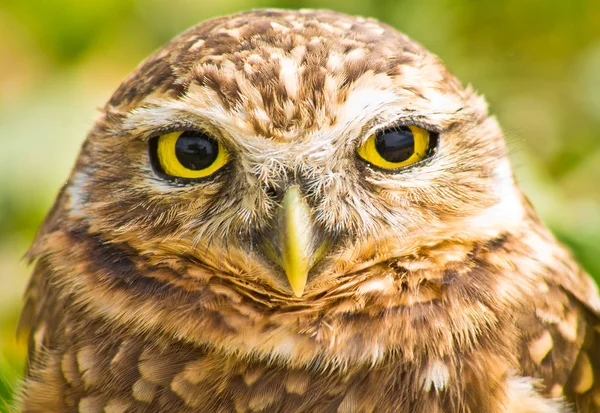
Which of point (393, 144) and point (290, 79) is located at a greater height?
point (290, 79)

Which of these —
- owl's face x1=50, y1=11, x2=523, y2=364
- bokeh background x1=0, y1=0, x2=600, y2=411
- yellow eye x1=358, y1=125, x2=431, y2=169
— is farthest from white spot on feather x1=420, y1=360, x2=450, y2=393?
bokeh background x1=0, y1=0, x2=600, y2=411

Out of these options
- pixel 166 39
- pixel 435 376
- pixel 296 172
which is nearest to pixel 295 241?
pixel 296 172

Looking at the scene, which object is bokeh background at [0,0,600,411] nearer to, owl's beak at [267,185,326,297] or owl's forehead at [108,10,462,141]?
owl's forehead at [108,10,462,141]

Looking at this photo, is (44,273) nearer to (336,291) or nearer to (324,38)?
(336,291)

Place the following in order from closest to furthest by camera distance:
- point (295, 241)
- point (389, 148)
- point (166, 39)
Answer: point (295, 241) → point (389, 148) → point (166, 39)

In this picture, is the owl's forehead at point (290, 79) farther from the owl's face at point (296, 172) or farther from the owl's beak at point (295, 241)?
the owl's beak at point (295, 241)

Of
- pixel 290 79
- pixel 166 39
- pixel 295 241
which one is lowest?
pixel 295 241

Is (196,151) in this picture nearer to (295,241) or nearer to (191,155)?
(191,155)

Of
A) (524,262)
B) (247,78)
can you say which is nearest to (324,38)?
(247,78)
